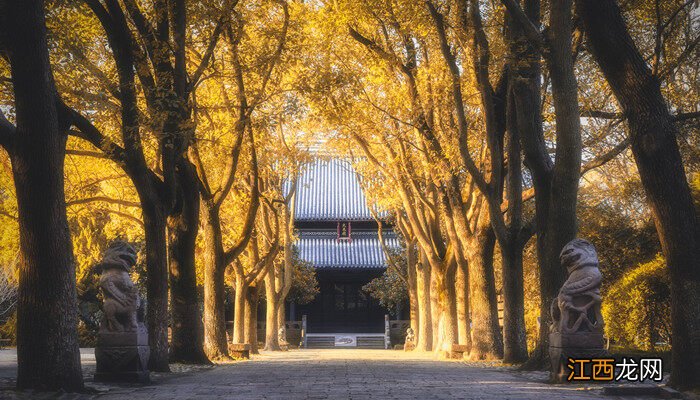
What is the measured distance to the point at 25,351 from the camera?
36.4ft

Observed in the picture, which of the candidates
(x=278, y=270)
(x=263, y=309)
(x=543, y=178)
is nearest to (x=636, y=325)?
(x=543, y=178)

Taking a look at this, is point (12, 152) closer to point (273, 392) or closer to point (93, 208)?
point (273, 392)

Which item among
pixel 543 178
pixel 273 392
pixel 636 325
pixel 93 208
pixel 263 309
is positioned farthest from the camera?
pixel 263 309

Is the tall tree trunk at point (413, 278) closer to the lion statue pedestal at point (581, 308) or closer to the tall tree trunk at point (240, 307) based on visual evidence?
the tall tree trunk at point (240, 307)

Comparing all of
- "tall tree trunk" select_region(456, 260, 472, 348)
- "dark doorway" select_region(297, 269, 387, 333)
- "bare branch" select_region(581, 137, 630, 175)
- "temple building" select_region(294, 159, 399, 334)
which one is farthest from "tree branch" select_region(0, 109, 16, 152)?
"dark doorway" select_region(297, 269, 387, 333)

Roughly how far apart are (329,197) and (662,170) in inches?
1738

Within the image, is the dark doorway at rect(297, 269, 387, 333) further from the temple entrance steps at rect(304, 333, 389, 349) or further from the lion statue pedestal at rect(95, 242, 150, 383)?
the lion statue pedestal at rect(95, 242, 150, 383)

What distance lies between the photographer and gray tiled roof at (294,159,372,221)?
174ft

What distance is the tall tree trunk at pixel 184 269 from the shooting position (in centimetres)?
1919

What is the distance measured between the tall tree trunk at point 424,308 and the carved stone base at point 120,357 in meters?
19.6

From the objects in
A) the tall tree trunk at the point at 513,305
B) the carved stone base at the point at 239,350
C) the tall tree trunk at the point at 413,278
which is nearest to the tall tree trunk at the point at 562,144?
the tall tree trunk at the point at 513,305

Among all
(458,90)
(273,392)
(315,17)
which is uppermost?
(315,17)

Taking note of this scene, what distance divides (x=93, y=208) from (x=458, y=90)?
11869mm

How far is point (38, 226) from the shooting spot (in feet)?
36.8
